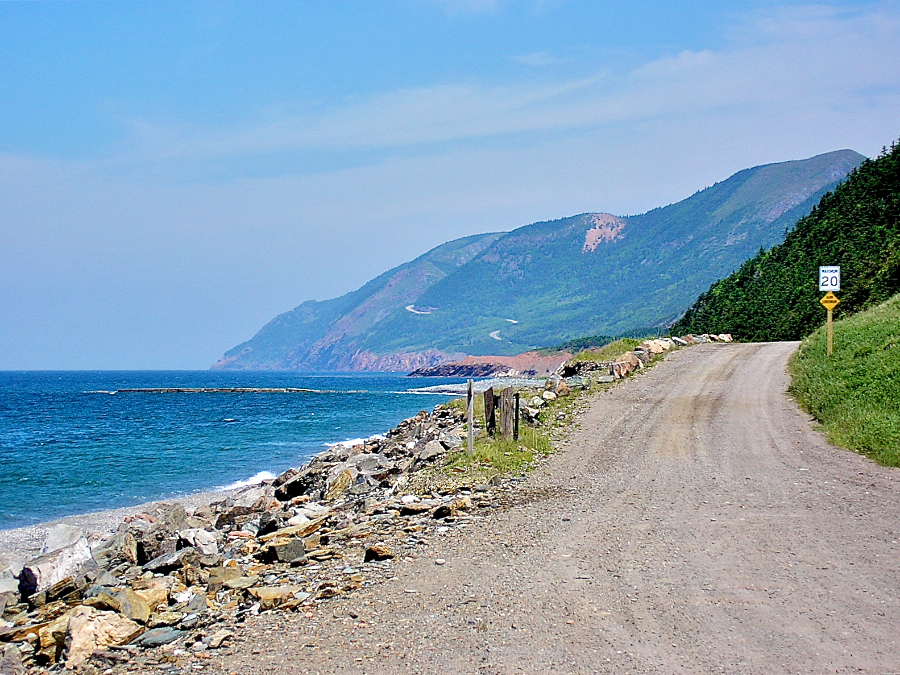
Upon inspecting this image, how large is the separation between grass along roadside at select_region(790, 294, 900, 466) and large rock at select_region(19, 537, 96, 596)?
40.0 feet

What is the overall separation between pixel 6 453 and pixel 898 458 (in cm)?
3818

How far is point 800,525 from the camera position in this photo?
345 inches

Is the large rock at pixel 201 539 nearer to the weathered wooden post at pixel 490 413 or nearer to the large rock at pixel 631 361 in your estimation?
the weathered wooden post at pixel 490 413

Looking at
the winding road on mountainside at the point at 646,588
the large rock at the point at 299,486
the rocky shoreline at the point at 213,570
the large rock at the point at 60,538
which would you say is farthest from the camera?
the large rock at the point at 299,486

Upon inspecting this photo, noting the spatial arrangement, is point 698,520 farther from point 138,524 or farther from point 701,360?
point 701,360

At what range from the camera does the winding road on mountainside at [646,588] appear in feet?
18.6

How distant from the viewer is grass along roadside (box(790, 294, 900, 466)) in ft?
42.8

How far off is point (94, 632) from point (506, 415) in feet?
29.6

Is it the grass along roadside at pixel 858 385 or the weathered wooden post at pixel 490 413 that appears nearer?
the grass along roadside at pixel 858 385

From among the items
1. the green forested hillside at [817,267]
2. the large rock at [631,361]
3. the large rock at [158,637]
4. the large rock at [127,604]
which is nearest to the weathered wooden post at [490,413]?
the large rock at [127,604]

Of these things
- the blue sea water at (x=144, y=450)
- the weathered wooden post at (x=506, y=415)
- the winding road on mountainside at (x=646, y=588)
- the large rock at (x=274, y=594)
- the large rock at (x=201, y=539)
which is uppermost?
the weathered wooden post at (x=506, y=415)

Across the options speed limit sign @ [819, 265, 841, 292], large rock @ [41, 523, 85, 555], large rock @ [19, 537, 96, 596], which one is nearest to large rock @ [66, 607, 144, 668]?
large rock @ [19, 537, 96, 596]

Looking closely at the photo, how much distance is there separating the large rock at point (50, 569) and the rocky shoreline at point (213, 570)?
2cm

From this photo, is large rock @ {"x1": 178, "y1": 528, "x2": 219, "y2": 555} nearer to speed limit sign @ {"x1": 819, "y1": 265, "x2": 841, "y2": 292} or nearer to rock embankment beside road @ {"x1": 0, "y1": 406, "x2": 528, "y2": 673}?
rock embankment beside road @ {"x1": 0, "y1": 406, "x2": 528, "y2": 673}
